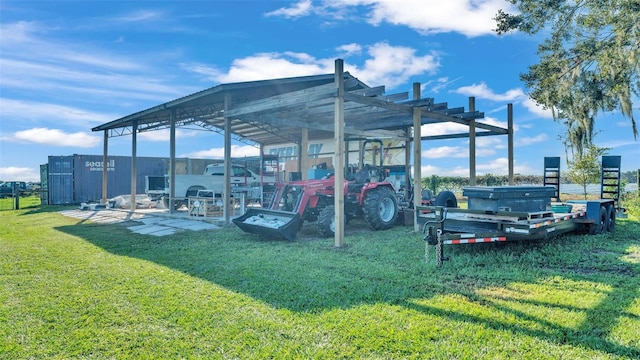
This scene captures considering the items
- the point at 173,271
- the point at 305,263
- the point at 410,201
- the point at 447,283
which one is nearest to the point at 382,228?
the point at 410,201

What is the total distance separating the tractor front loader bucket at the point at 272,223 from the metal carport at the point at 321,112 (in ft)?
2.84

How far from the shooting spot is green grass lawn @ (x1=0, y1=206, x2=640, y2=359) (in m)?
2.96

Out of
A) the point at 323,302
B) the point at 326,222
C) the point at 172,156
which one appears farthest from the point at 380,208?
the point at 172,156

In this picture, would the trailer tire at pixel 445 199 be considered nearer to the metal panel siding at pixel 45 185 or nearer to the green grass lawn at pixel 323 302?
the green grass lawn at pixel 323 302

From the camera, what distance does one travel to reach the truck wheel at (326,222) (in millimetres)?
7797

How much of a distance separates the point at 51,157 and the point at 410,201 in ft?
57.2

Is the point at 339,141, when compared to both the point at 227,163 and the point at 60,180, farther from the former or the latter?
the point at 60,180

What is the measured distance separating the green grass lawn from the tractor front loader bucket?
51 centimetres

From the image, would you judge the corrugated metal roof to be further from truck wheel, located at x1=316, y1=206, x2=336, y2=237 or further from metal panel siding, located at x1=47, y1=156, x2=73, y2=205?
metal panel siding, located at x1=47, y1=156, x2=73, y2=205

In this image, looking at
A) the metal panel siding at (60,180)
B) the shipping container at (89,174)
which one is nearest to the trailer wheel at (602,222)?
the shipping container at (89,174)

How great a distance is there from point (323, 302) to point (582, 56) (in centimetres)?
1017

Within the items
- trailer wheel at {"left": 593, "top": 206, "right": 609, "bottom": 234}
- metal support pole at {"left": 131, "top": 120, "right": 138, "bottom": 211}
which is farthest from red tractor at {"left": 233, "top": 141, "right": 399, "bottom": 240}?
metal support pole at {"left": 131, "top": 120, "right": 138, "bottom": 211}

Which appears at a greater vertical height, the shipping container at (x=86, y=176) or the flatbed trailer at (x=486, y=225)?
the shipping container at (x=86, y=176)

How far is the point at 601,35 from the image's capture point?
32.8ft
